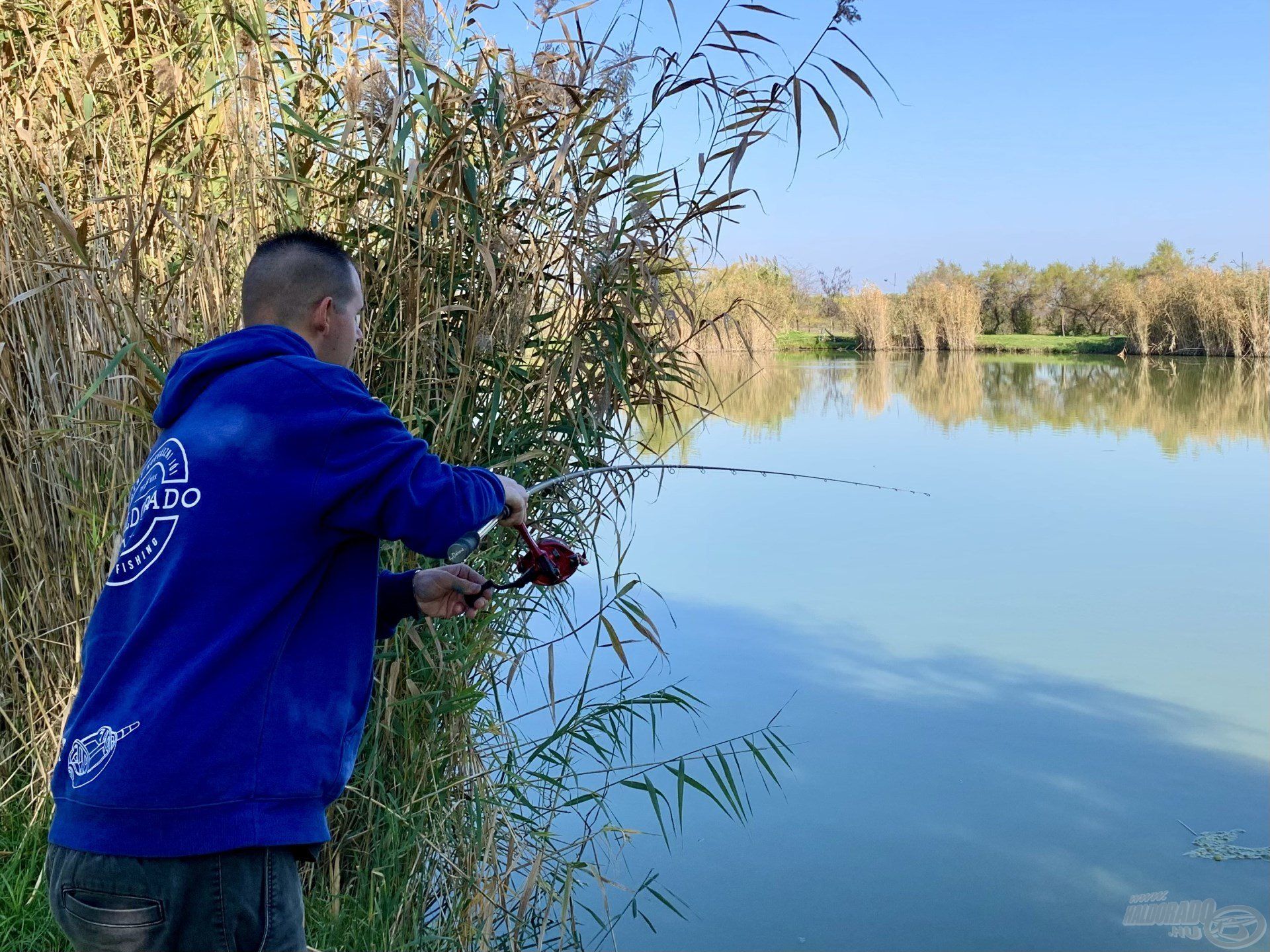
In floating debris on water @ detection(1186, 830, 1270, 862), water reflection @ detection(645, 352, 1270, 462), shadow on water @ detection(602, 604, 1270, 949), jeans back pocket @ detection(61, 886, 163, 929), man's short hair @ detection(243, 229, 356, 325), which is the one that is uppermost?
man's short hair @ detection(243, 229, 356, 325)

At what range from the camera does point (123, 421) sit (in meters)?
2.46

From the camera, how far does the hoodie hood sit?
1.31 m

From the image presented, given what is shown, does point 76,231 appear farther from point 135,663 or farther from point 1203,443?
point 1203,443

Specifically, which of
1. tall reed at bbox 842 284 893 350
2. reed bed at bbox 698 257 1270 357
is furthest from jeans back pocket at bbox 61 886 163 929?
tall reed at bbox 842 284 893 350

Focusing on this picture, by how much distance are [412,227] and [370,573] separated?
1.35 metres

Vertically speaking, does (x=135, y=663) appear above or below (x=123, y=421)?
below

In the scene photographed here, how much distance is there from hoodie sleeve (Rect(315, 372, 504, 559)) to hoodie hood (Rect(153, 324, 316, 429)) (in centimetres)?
12

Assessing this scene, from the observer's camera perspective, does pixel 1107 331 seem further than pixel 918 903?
Yes

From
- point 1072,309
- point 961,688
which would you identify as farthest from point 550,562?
point 1072,309

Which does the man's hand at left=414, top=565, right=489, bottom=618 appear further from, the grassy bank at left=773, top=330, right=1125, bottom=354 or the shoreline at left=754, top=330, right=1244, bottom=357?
the grassy bank at left=773, top=330, right=1125, bottom=354

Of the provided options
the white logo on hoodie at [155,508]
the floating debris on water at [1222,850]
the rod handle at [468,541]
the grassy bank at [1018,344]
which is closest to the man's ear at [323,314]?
the white logo on hoodie at [155,508]

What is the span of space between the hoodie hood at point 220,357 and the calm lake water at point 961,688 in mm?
1664

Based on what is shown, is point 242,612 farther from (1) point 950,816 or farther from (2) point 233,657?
(1) point 950,816

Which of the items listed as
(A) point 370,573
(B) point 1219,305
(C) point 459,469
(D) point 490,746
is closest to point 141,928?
(A) point 370,573
